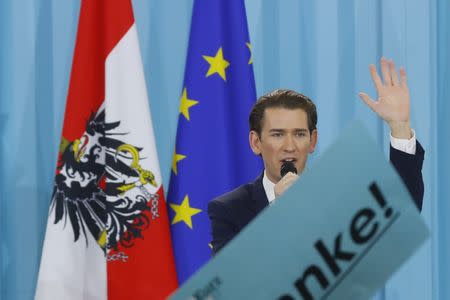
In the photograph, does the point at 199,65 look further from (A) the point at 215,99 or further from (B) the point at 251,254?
(B) the point at 251,254

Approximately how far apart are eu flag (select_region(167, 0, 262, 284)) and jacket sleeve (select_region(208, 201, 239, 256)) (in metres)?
0.92

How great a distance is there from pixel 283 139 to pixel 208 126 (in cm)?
110

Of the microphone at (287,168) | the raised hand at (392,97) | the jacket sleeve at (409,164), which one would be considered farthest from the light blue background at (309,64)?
the raised hand at (392,97)

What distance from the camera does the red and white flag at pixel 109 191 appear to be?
2832 millimetres

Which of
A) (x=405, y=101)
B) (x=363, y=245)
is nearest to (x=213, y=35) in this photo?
(x=405, y=101)

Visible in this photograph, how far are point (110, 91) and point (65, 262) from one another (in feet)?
2.31

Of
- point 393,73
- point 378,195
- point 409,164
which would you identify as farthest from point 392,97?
point 378,195

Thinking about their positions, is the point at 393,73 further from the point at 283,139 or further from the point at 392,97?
the point at 283,139

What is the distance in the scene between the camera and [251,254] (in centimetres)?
61

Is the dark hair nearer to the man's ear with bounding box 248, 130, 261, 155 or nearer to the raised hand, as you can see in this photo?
the man's ear with bounding box 248, 130, 261, 155

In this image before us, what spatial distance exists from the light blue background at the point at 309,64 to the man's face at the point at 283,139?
1251 millimetres

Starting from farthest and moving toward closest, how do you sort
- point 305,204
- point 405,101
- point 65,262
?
point 65,262 → point 405,101 → point 305,204

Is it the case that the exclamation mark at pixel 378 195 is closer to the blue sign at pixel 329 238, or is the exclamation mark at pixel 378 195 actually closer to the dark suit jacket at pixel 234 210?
the blue sign at pixel 329 238

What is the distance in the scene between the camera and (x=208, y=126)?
2.98 m
